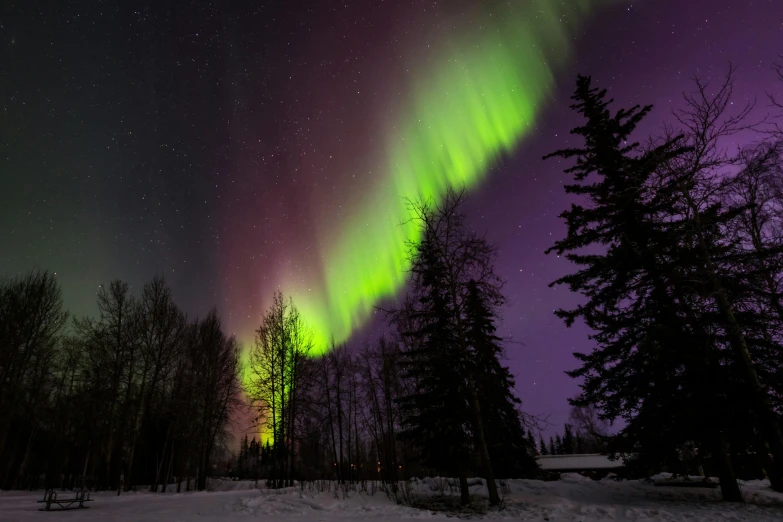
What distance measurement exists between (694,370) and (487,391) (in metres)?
7.09

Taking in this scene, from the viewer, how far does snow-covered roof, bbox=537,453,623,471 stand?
142 ft

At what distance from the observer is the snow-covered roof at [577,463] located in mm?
43312

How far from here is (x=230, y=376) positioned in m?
31.6

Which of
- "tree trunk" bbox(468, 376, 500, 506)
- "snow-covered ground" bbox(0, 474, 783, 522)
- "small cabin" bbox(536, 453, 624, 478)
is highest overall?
"tree trunk" bbox(468, 376, 500, 506)

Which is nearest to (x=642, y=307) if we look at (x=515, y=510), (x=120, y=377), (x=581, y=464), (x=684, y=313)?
(x=684, y=313)

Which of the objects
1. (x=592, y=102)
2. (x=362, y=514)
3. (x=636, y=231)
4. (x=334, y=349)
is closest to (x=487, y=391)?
(x=362, y=514)

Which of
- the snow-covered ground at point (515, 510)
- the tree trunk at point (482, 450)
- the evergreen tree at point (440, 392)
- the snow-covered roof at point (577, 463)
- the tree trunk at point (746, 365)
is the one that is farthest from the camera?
the snow-covered roof at point (577, 463)

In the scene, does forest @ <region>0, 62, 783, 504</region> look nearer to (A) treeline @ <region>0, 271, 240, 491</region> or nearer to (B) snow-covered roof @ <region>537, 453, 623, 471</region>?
(A) treeline @ <region>0, 271, 240, 491</region>

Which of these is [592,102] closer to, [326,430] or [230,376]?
[230,376]

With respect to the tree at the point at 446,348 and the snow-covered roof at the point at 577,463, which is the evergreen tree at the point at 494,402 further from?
the snow-covered roof at the point at 577,463

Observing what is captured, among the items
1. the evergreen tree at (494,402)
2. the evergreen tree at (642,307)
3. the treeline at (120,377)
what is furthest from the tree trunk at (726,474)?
the treeline at (120,377)

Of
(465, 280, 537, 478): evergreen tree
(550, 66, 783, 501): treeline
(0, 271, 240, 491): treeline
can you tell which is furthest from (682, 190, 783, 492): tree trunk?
(0, 271, 240, 491): treeline

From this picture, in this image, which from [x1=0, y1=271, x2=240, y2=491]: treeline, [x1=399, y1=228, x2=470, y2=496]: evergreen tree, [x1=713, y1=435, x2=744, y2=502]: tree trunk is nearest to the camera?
[x1=713, y1=435, x2=744, y2=502]: tree trunk

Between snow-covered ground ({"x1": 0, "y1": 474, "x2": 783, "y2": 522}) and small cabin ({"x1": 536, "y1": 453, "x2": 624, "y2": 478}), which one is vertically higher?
snow-covered ground ({"x1": 0, "y1": 474, "x2": 783, "y2": 522})
